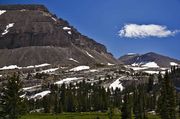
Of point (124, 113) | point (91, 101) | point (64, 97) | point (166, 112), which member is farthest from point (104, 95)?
point (166, 112)

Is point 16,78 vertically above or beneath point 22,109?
above

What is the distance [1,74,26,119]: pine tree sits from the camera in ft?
161

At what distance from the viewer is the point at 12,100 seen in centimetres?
4897

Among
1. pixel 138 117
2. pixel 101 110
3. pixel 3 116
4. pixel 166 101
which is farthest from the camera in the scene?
pixel 101 110

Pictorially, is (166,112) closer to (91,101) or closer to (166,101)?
(166,101)

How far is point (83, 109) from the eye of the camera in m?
189

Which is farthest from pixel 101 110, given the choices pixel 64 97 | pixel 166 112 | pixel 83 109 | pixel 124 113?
pixel 166 112

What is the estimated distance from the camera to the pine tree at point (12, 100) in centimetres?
4897

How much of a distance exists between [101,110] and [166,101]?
384 ft

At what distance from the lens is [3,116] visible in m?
49.3

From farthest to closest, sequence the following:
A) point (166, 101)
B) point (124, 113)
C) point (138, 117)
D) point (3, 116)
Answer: point (124, 113) → point (138, 117) → point (166, 101) → point (3, 116)

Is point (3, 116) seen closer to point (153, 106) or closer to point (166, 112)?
point (166, 112)

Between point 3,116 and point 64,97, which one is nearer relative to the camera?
point 3,116

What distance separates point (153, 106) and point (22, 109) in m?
145
